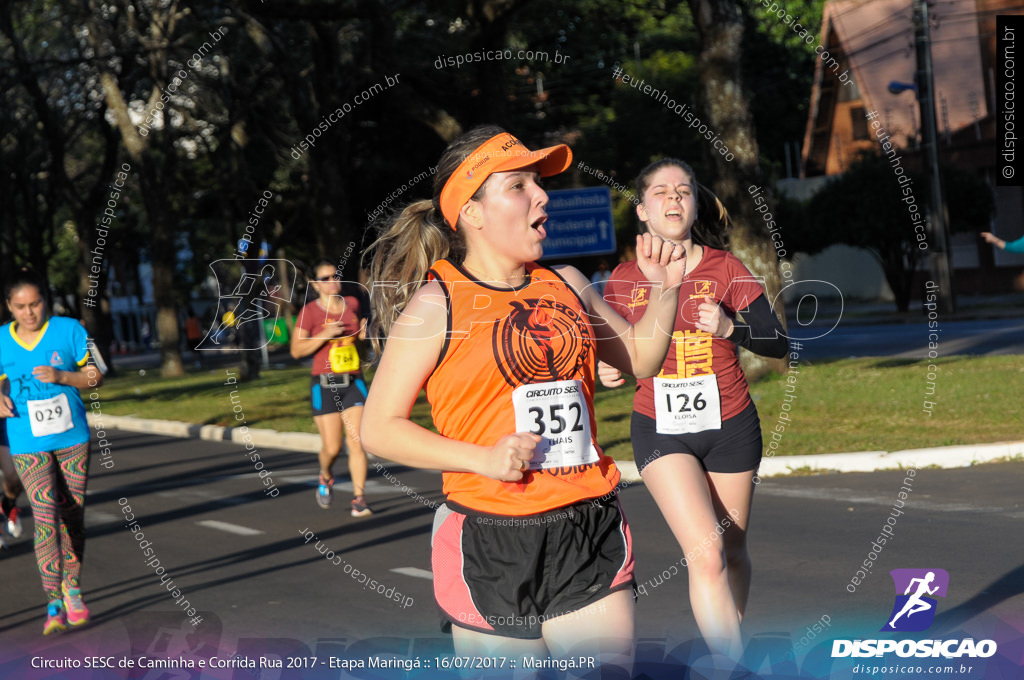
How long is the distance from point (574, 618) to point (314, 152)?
1664 cm

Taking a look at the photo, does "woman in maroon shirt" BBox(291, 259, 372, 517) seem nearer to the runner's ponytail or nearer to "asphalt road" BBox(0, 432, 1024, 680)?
"asphalt road" BBox(0, 432, 1024, 680)

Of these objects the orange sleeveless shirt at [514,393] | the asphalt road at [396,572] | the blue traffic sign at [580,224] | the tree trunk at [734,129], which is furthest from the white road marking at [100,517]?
the orange sleeveless shirt at [514,393]

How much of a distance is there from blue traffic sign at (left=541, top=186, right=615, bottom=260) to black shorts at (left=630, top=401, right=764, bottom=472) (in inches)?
450

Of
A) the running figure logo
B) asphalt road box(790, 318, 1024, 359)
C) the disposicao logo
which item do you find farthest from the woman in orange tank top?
asphalt road box(790, 318, 1024, 359)

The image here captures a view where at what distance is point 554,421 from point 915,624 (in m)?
2.92

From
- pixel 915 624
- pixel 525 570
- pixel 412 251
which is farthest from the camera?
pixel 915 624

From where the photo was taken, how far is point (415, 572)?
684cm

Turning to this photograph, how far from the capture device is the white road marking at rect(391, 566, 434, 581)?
22.1ft

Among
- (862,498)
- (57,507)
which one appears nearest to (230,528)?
(57,507)

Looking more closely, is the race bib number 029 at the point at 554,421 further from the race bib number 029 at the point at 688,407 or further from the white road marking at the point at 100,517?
the white road marking at the point at 100,517

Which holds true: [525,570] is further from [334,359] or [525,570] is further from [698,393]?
[334,359]

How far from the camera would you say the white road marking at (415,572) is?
6.73 m

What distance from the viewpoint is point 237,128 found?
1020 inches

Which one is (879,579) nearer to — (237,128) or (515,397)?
(515,397)
